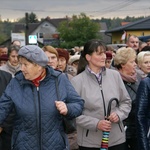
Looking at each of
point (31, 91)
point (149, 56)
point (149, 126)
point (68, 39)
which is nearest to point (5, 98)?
point (31, 91)

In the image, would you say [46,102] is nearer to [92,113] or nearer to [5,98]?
[5,98]

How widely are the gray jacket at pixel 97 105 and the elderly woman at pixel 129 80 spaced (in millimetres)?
413

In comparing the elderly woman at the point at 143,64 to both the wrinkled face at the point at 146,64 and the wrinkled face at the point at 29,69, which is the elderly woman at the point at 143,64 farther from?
the wrinkled face at the point at 29,69

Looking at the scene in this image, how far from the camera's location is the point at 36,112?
3.44m

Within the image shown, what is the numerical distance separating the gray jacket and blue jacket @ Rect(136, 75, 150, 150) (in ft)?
1.01

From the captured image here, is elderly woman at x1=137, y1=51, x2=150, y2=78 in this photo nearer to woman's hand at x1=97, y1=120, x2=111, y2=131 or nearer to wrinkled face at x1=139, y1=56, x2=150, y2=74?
wrinkled face at x1=139, y1=56, x2=150, y2=74

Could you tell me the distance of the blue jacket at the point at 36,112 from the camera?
346cm

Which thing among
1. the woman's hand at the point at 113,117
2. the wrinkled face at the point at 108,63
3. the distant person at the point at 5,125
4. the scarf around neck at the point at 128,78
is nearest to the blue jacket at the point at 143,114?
the woman's hand at the point at 113,117

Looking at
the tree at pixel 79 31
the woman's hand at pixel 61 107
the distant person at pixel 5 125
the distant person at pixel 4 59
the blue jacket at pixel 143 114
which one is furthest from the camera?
the tree at pixel 79 31

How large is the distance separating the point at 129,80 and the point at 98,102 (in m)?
0.82

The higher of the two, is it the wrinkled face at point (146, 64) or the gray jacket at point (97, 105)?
the wrinkled face at point (146, 64)

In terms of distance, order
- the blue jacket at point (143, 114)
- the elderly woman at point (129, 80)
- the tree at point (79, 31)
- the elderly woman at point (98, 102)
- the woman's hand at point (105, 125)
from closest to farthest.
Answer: the blue jacket at point (143, 114)
the woman's hand at point (105, 125)
the elderly woman at point (98, 102)
the elderly woman at point (129, 80)
the tree at point (79, 31)

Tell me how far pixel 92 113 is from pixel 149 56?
5.47ft

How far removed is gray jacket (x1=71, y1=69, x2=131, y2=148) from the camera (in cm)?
420
